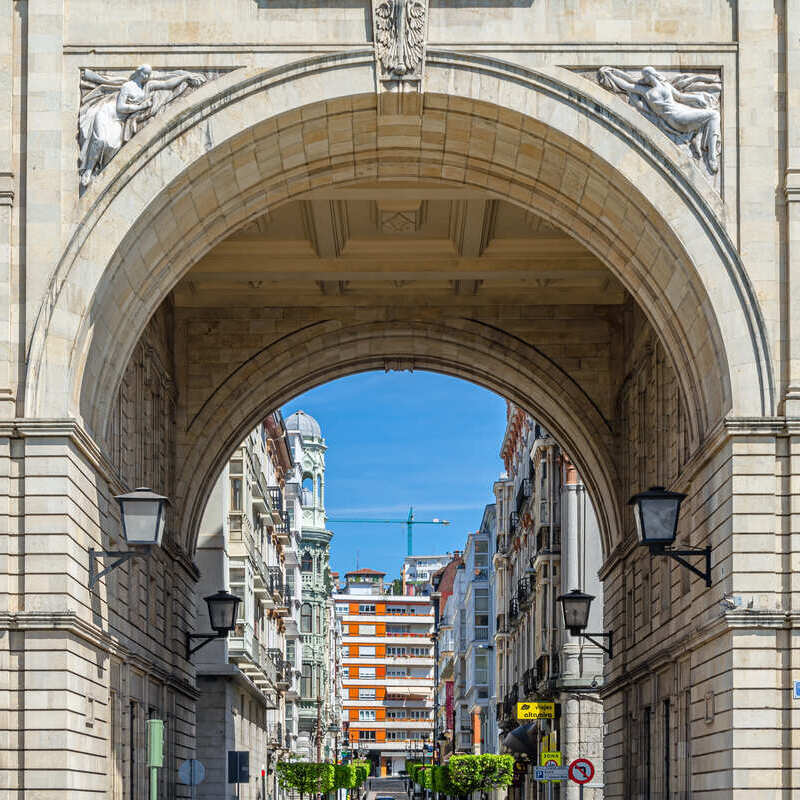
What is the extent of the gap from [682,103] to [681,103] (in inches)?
0.5

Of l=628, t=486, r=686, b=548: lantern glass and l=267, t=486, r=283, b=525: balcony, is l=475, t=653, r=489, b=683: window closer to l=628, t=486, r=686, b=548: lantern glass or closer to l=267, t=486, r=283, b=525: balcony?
l=267, t=486, r=283, b=525: balcony

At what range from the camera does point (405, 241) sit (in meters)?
33.6

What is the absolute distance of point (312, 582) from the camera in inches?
4493

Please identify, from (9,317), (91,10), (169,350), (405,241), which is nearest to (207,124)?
(91,10)

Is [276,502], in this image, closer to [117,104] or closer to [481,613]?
[481,613]

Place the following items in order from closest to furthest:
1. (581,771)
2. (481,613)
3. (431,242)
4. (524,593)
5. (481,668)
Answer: (581,771) < (431,242) < (524,593) < (481,668) < (481,613)

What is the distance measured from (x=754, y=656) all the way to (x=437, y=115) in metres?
8.86

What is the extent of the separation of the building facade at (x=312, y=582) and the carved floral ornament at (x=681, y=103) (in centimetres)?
7860

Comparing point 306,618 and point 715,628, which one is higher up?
point 715,628

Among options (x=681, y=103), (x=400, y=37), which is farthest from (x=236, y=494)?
(x=681, y=103)

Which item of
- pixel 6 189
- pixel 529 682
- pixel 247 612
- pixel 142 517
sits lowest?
pixel 529 682

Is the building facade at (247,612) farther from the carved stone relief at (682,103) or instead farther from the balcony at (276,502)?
the carved stone relief at (682,103)

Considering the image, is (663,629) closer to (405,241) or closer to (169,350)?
(405,241)

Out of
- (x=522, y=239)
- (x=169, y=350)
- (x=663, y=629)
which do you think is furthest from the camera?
(x=169, y=350)
